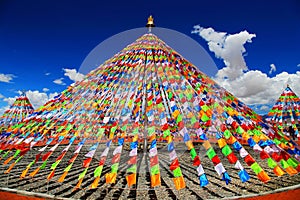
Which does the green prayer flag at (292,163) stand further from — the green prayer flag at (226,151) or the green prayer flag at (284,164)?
the green prayer flag at (226,151)

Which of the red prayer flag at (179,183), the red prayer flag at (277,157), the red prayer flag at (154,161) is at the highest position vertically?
the red prayer flag at (277,157)

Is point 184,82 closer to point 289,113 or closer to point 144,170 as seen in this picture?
point 144,170

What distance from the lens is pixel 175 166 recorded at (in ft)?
16.4

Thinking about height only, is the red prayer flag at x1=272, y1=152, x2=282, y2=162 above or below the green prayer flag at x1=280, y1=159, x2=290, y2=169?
above

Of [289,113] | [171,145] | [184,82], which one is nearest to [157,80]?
[184,82]

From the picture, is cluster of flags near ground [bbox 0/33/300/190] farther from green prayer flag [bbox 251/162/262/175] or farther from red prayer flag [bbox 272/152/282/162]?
green prayer flag [bbox 251/162/262/175]

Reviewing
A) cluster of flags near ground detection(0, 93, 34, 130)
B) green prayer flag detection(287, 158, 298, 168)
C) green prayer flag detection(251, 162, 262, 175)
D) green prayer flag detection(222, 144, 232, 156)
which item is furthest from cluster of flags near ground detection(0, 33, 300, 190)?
cluster of flags near ground detection(0, 93, 34, 130)

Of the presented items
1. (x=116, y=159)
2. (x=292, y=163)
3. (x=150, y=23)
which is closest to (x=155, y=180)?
(x=116, y=159)

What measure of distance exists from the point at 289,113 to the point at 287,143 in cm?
1538

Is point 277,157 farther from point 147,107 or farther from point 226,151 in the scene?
point 147,107

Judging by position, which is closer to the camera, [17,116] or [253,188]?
[253,188]

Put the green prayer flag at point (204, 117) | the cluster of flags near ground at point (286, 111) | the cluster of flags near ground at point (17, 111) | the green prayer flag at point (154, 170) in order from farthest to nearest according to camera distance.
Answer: the cluster of flags near ground at point (17, 111), the cluster of flags near ground at point (286, 111), the green prayer flag at point (204, 117), the green prayer flag at point (154, 170)

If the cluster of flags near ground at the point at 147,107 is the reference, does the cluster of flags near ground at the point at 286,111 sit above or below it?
above

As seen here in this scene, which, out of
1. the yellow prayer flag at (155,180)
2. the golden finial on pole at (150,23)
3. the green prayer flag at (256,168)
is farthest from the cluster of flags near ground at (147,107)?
the golden finial on pole at (150,23)
